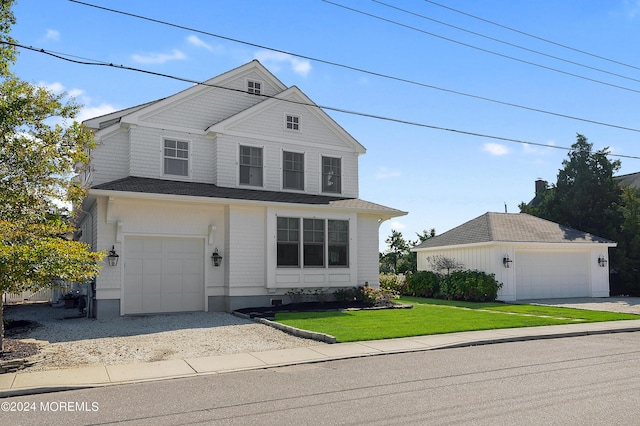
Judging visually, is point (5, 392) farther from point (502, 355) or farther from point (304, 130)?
point (304, 130)

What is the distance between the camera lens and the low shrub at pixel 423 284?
85.0 feet

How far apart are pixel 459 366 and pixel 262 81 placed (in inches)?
598

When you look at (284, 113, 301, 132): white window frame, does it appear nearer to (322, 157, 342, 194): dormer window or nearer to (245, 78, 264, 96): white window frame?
(322, 157, 342, 194): dormer window

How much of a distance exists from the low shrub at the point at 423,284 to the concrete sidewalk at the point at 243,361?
1201 cm

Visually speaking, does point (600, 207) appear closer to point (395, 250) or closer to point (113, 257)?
point (395, 250)

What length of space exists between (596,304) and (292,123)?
573 inches

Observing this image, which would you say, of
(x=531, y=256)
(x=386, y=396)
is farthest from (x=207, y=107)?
(x=531, y=256)

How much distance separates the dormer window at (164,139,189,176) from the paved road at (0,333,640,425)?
11.0 metres

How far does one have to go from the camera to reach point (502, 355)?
10.4 meters

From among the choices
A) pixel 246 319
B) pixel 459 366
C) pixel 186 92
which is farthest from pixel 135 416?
pixel 186 92

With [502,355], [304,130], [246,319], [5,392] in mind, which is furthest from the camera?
[304,130]

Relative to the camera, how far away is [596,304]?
860 inches

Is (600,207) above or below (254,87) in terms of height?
below

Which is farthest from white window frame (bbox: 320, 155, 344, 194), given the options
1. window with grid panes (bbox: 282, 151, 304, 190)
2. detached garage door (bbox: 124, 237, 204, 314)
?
detached garage door (bbox: 124, 237, 204, 314)
